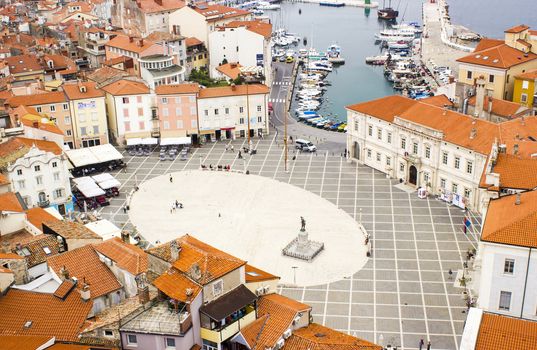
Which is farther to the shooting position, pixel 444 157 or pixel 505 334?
pixel 444 157

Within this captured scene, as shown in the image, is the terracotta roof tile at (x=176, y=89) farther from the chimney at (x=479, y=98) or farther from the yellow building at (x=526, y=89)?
the yellow building at (x=526, y=89)

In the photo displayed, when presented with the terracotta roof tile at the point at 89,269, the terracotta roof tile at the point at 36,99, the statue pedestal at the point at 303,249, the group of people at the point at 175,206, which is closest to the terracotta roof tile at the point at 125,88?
the terracotta roof tile at the point at 36,99

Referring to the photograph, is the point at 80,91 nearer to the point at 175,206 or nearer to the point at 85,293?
the point at 175,206

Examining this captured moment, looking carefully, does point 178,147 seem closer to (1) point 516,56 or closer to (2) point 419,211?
(2) point 419,211

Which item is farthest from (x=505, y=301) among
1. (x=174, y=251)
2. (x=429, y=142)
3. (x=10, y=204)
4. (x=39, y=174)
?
(x=39, y=174)

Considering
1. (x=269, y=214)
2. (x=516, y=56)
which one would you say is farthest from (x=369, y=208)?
(x=516, y=56)
